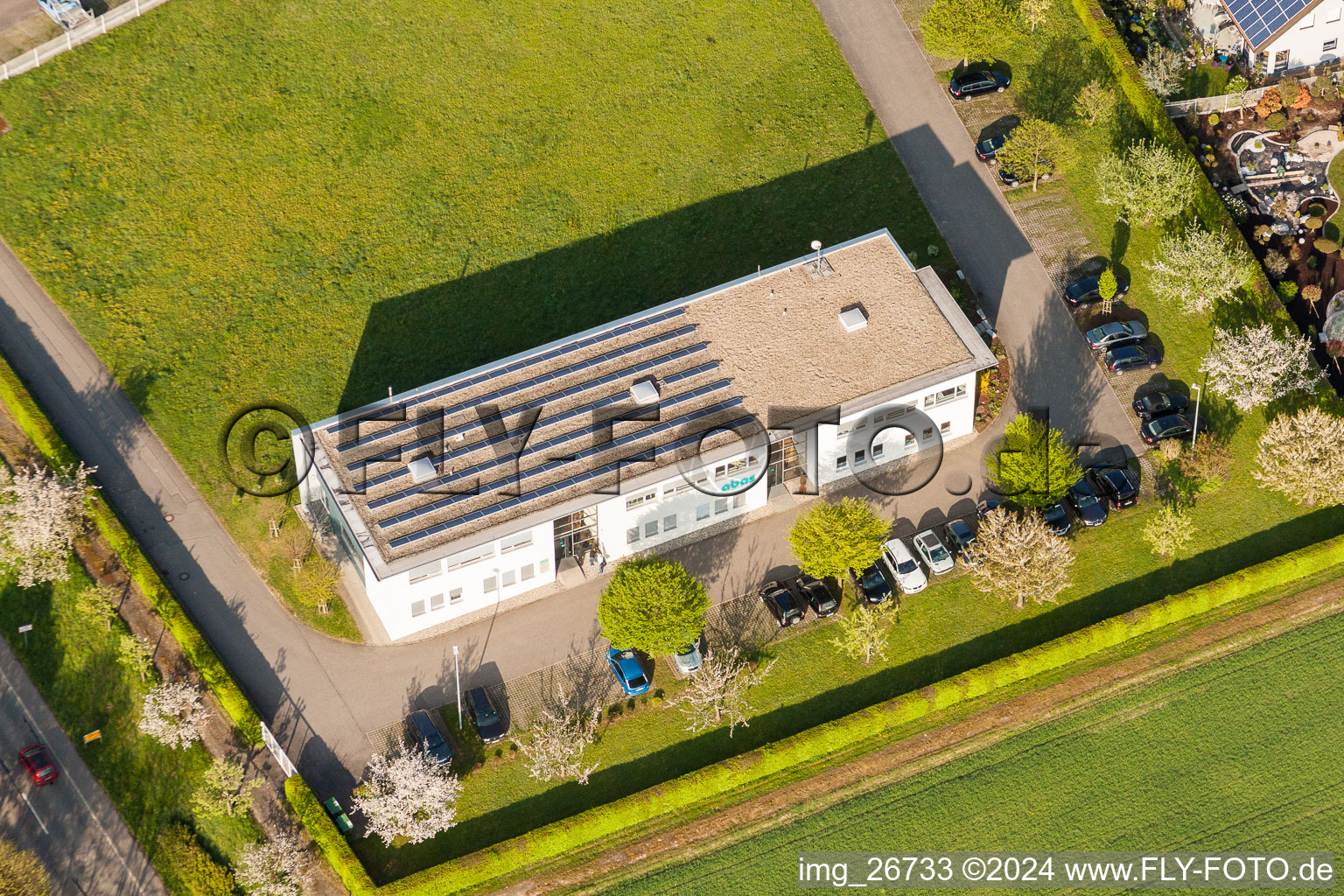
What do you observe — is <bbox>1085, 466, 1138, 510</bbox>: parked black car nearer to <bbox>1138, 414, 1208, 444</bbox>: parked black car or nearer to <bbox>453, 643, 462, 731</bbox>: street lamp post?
<bbox>1138, 414, 1208, 444</bbox>: parked black car

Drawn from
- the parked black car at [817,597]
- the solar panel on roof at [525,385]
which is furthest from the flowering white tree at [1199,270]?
the solar panel on roof at [525,385]

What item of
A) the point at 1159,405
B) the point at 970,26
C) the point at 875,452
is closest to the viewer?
the point at 875,452

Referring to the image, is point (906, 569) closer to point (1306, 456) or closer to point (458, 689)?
point (1306, 456)

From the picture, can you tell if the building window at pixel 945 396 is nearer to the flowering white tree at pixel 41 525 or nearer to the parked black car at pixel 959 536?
the parked black car at pixel 959 536

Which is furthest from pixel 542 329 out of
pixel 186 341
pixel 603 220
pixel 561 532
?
pixel 186 341

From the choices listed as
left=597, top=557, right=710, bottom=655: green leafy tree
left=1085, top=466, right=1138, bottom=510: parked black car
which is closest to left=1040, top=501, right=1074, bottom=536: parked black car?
left=1085, top=466, right=1138, bottom=510: parked black car

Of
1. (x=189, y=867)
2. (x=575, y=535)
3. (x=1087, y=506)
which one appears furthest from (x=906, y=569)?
(x=189, y=867)

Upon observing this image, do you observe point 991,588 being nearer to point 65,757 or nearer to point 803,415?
point 803,415
